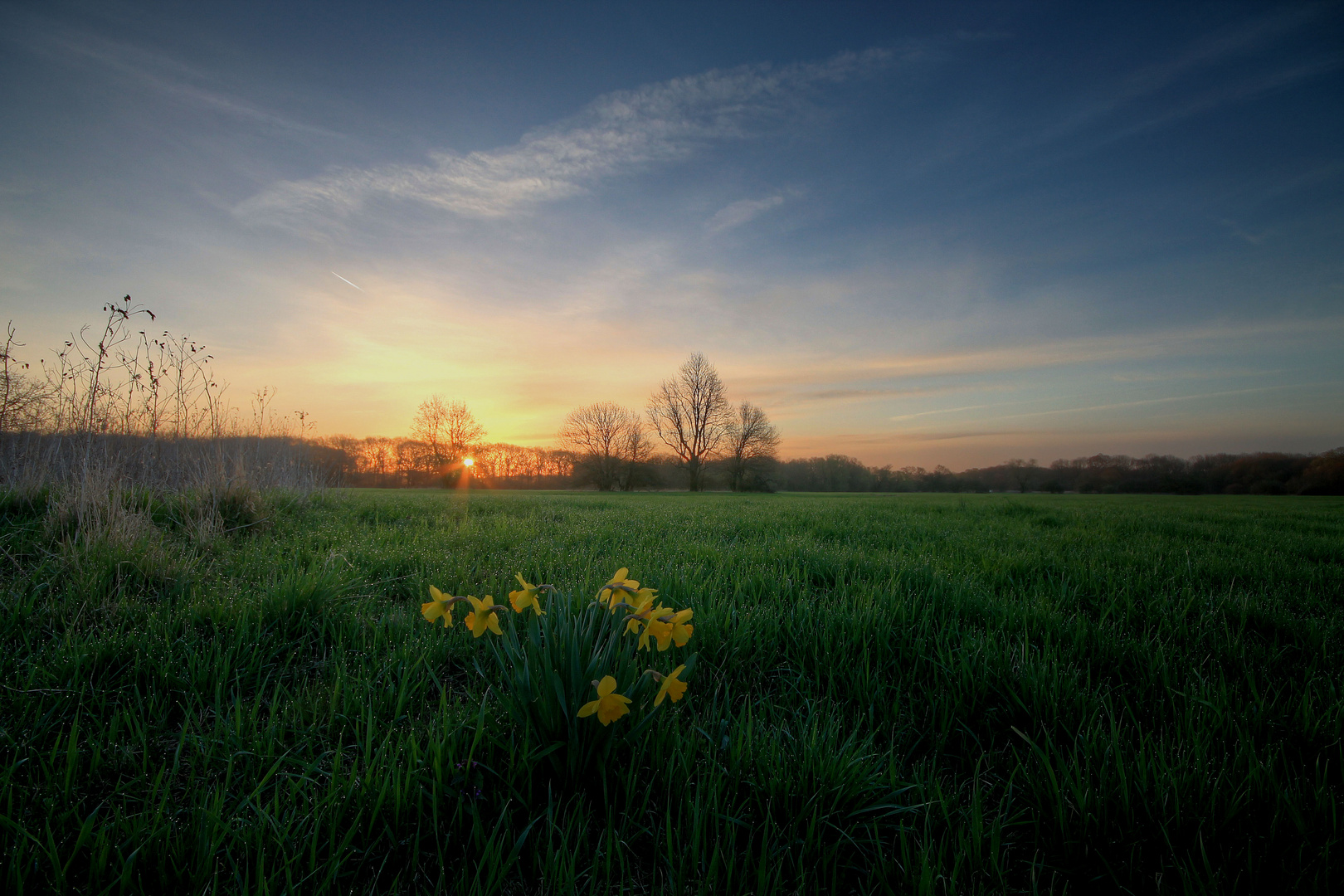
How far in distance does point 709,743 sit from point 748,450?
44561 mm

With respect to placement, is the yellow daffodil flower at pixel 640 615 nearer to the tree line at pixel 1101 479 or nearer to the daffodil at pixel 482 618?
the daffodil at pixel 482 618

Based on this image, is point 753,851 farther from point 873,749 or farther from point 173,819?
point 173,819

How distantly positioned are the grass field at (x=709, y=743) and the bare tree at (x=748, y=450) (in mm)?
41539

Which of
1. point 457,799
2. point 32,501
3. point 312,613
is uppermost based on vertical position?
point 32,501

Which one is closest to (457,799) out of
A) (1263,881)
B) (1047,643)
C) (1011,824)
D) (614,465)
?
(1011,824)

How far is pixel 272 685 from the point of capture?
92.7 inches

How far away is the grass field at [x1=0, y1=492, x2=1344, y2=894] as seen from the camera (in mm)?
1349

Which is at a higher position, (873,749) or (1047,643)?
(1047,643)

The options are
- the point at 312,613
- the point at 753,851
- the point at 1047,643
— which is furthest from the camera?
the point at 312,613

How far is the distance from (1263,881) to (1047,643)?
1284 millimetres

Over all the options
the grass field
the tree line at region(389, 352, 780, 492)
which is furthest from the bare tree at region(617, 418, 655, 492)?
the grass field

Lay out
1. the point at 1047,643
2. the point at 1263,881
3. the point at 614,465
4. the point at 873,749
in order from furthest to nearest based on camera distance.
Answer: the point at 614,465
the point at 1047,643
the point at 873,749
the point at 1263,881

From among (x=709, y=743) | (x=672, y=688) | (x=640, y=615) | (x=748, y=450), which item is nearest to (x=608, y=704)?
(x=672, y=688)

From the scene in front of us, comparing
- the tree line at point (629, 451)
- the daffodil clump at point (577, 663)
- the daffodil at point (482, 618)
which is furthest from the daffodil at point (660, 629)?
the tree line at point (629, 451)
